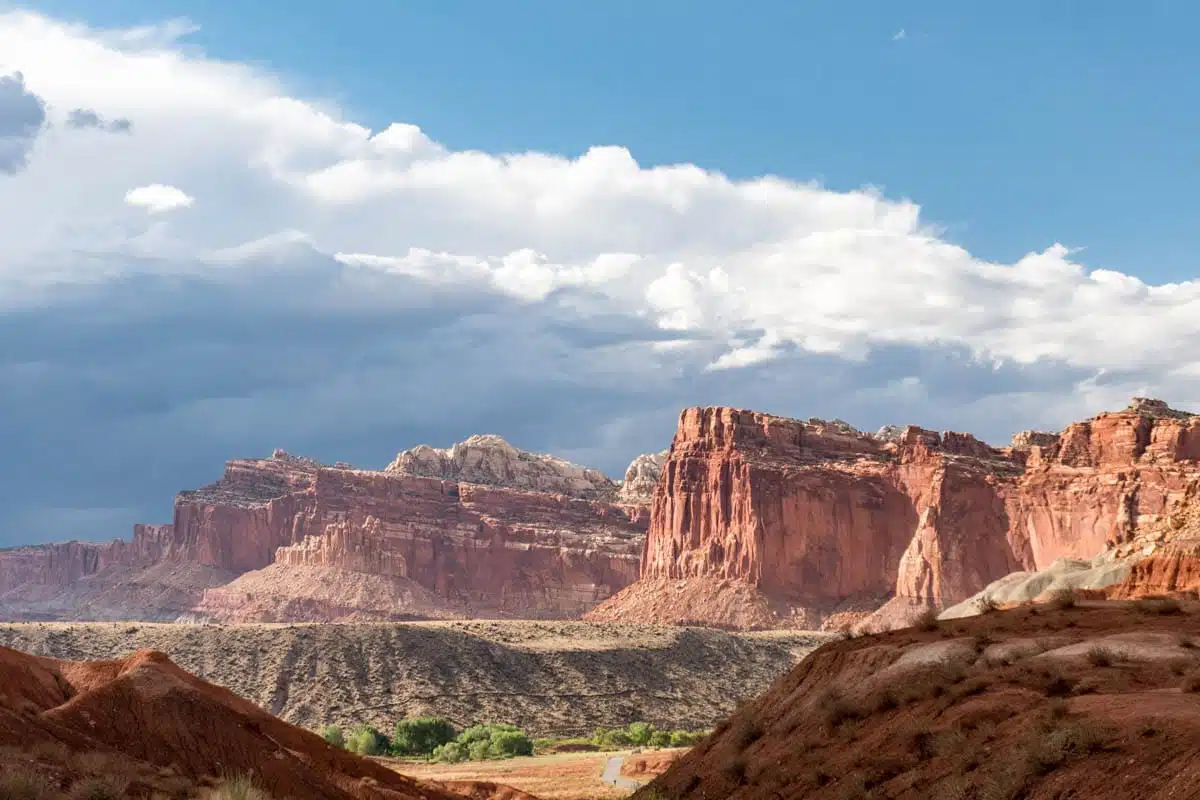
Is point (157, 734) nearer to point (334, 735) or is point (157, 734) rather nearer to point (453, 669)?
point (334, 735)

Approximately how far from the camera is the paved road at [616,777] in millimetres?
53031

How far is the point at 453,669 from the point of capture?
109438mm

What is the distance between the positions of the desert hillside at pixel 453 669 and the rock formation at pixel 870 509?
92.6 feet

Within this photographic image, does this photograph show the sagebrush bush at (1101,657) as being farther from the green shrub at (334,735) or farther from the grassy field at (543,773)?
the green shrub at (334,735)

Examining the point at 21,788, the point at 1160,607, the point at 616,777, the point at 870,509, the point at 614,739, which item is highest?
the point at 870,509

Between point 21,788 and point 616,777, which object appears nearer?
point 21,788

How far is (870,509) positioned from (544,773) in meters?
104

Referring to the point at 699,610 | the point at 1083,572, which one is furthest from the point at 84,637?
the point at 1083,572

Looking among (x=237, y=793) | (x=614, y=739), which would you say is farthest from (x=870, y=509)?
(x=237, y=793)

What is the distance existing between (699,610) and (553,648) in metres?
40.9

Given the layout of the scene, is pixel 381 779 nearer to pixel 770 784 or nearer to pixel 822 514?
pixel 770 784

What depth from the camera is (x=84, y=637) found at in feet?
380

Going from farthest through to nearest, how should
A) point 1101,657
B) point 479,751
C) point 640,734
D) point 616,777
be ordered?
1. point 640,734
2. point 479,751
3. point 616,777
4. point 1101,657

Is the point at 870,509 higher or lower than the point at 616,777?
higher
